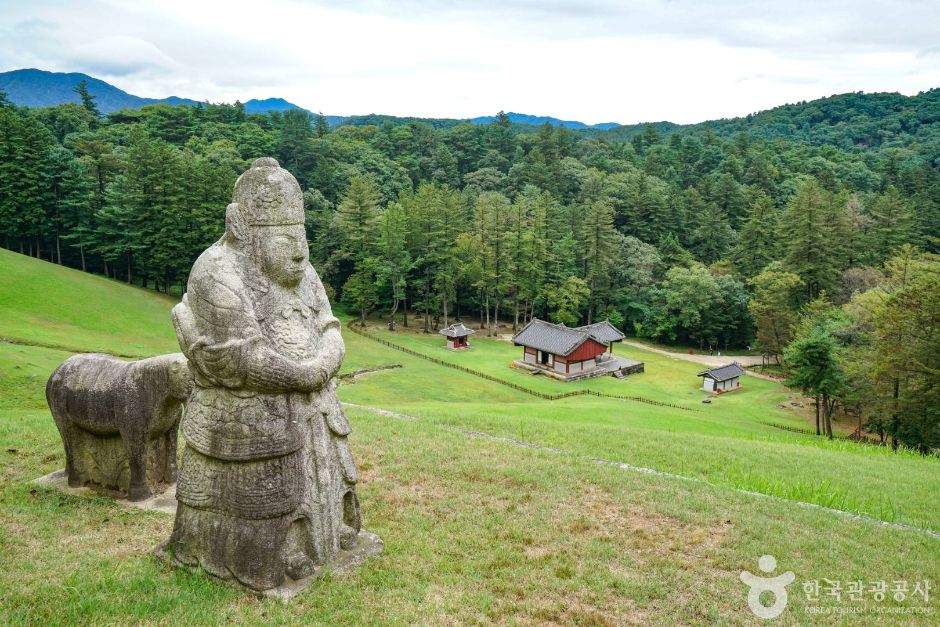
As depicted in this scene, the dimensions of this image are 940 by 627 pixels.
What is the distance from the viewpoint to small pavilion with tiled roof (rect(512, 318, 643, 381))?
135ft

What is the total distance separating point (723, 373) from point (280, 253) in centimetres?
3797

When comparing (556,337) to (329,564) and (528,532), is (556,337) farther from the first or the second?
(329,564)

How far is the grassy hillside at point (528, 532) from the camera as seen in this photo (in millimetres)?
6887

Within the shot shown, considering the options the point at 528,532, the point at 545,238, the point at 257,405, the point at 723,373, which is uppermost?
the point at 545,238

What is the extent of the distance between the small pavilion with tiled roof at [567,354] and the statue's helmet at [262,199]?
34.5m

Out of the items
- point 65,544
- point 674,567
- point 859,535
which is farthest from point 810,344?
point 65,544

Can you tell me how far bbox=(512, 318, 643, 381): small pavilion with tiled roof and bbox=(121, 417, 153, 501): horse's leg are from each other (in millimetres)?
32942

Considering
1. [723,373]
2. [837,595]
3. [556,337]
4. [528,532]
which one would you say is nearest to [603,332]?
[556,337]

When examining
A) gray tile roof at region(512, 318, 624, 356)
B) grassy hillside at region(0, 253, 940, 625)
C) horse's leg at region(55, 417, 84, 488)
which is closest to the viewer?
grassy hillside at region(0, 253, 940, 625)

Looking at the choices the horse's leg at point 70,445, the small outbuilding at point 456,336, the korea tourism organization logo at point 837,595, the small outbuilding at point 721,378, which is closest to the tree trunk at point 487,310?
the small outbuilding at point 456,336

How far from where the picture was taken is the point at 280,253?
7.14 metres

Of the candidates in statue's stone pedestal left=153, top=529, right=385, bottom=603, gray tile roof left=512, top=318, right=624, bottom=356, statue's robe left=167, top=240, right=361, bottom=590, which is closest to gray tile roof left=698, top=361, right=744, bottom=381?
gray tile roof left=512, top=318, right=624, bottom=356

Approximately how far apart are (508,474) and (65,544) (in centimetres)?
692

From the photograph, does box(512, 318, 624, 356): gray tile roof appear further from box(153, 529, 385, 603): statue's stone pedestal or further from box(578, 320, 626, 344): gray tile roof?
box(153, 529, 385, 603): statue's stone pedestal
